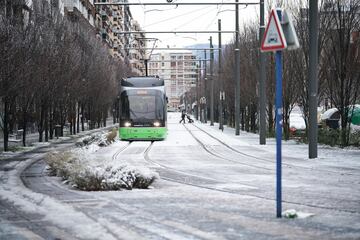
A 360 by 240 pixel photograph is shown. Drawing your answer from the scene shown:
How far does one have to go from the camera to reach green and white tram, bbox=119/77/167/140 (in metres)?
31.8

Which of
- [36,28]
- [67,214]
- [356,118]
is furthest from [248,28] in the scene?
[67,214]

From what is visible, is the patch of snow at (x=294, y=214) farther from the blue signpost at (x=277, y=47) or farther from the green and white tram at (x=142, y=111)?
the green and white tram at (x=142, y=111)

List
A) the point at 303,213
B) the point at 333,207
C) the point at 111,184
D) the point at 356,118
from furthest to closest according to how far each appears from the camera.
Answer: the point at 356,118 < the point at 111,184 < the point at 333,207 < the point at 303,213

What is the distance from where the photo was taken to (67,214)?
8953mm

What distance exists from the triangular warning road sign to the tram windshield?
923 inches

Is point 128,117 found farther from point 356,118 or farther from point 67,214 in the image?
point 67,214

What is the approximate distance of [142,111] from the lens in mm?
31859

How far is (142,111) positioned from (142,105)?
0.32 meters

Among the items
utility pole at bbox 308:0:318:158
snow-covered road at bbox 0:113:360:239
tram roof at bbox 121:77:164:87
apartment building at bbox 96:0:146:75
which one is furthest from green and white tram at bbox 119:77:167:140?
apartment building at bbox 96:0:146:75

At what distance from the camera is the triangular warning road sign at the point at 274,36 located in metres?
8.34

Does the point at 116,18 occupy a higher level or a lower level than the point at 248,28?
higher

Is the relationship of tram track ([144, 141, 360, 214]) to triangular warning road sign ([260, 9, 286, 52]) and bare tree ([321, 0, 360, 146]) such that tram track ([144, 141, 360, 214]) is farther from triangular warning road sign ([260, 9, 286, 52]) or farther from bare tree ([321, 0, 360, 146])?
bare tree ([321, 0, 360, 146])

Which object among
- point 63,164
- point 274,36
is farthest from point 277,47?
point 63,164

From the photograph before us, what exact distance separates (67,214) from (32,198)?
208cm
